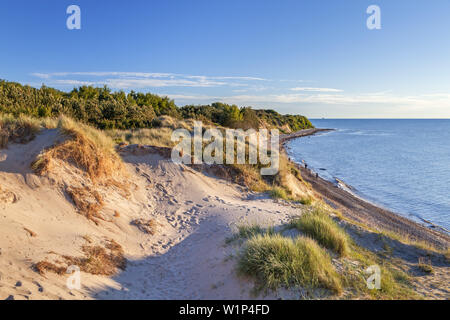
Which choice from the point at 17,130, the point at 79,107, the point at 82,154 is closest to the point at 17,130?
the point at 17,130

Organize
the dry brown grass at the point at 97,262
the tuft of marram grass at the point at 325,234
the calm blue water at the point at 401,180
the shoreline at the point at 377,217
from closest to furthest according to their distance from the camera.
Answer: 1. the dry brown grass at the point at 97,262
2. the tuft of marram grass at the point at 325,234
3. the shoreline at the point at 377,217
4. the calm blue water at the point at 401,180

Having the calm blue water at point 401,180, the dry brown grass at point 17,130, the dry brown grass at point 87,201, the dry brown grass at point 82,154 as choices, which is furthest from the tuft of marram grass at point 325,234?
the calm blue water at point 401,180

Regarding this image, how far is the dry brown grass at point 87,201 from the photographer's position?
7287 millimetres

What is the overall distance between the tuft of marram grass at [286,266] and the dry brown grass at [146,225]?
3909mm

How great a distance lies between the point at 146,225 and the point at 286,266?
508 centimetres

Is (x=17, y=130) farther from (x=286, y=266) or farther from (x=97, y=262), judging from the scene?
(x=286, y=266)

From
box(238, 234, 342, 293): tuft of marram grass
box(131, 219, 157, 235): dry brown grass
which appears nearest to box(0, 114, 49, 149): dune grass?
box(131, 219, 157, 235): dry brown grass

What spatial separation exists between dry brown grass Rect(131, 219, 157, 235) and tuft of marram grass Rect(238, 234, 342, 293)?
3909 millimetres

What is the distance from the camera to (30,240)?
529 cm

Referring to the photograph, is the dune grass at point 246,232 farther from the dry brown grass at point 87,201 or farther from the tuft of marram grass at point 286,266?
the dry brown grass at point 87,201

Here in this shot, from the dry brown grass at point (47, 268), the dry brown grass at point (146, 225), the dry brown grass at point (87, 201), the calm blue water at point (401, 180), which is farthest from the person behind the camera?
the calm blue water at point (401, 180)

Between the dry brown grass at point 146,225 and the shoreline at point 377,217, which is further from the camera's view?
the shoreline at point 377,217
